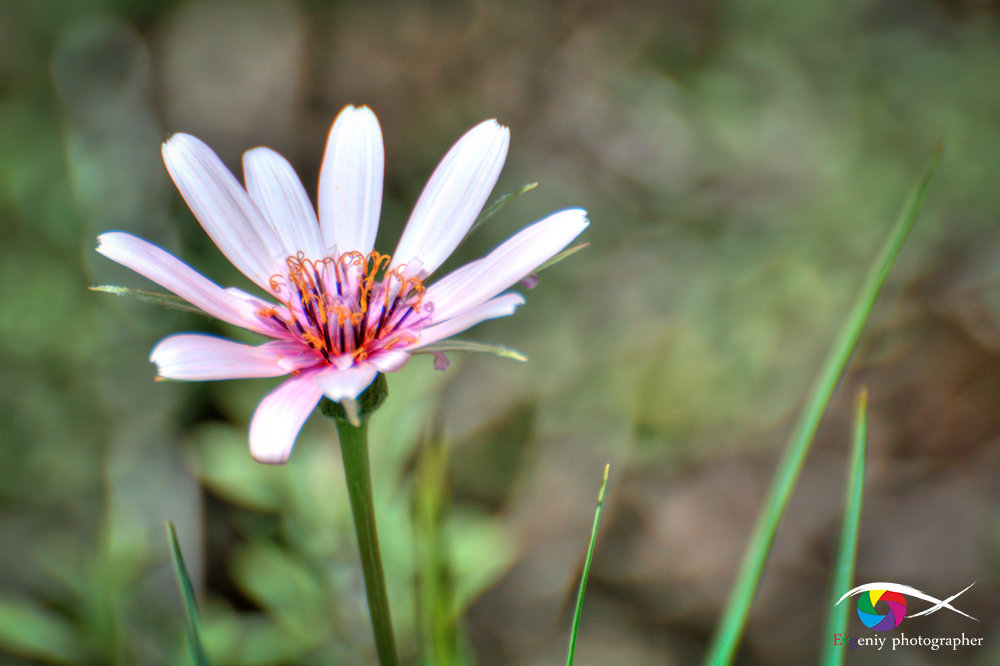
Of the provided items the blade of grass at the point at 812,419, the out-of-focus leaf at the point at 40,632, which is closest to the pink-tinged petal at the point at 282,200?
the blade of grass at the point at 812,419

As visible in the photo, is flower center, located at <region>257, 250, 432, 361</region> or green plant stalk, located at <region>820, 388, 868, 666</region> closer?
green plant stalk, located at <region>820, 388, 868, 666</region>

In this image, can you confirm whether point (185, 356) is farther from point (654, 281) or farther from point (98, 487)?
point (654, 281)

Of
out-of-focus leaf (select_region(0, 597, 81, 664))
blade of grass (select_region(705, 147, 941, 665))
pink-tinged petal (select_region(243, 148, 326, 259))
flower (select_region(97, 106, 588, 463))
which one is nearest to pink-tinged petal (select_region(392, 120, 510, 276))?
→ flower (select_region(97, 106, 588, 463))

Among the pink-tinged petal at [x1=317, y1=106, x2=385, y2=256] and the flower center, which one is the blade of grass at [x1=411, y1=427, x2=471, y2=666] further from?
the pink-tinged petal at [x1=317, y1=106, x2=385, y2=256]

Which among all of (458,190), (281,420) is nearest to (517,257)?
(458,190)

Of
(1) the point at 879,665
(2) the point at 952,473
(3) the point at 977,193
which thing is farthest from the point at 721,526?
(3) the point at 977,193

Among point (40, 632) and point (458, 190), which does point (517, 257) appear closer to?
point (458, 190)

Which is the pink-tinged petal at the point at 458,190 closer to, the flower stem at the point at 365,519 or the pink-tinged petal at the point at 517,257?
the pink-tinged petal at the point at 517,257
